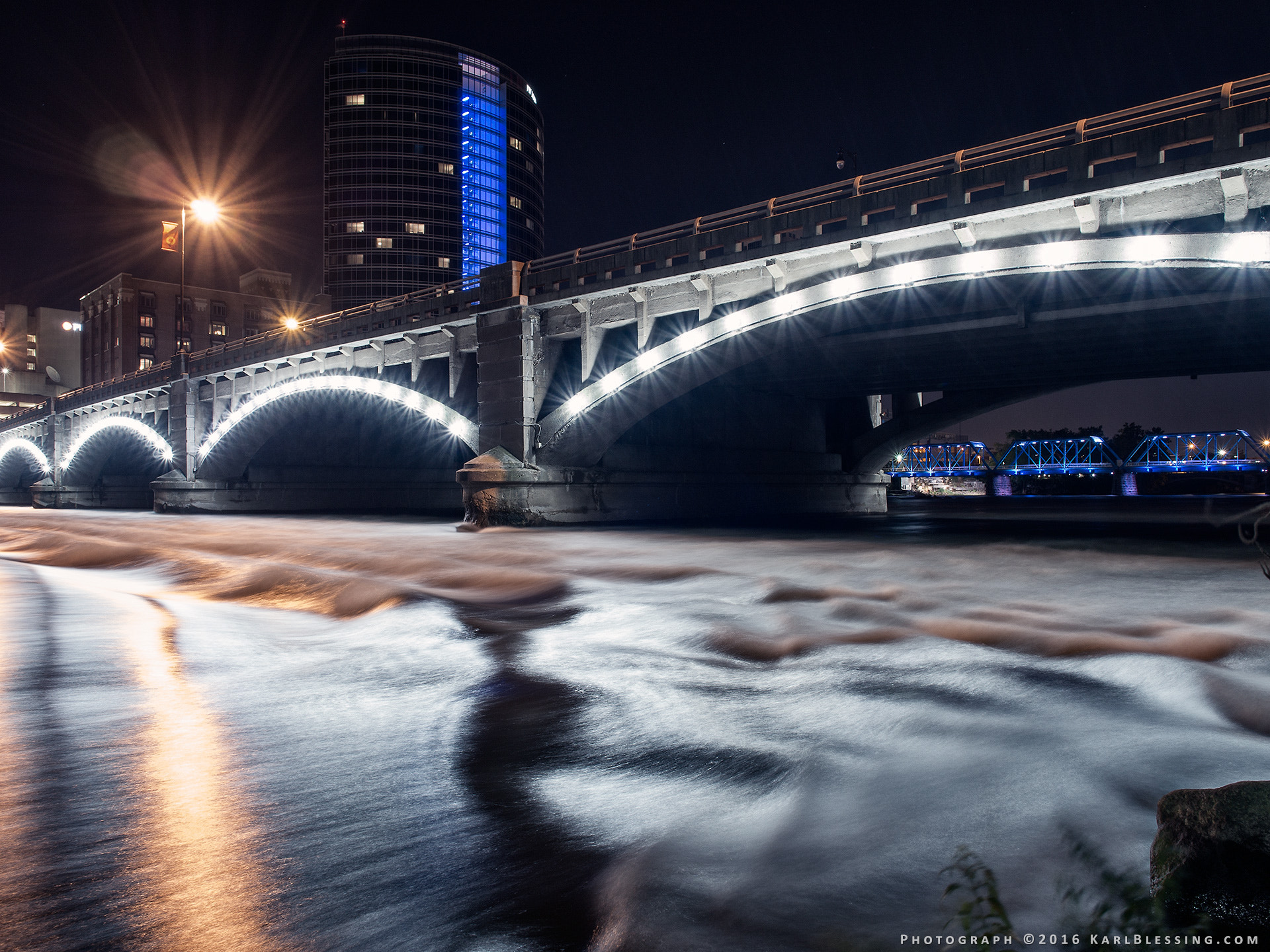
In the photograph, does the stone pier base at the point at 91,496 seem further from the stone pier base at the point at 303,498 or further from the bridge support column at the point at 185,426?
the bridge support column at the point at 185,426

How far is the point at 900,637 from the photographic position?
8.62 metres

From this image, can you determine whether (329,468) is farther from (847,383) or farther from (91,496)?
(847,383)

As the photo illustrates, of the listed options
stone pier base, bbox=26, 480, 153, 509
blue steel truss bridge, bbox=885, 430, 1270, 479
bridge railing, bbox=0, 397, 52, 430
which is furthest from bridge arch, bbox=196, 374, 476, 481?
blue steel truss bridge, bbox=885, 430, 1270, 479

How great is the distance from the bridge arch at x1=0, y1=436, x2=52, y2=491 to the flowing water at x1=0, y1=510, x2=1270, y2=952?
71.1 metres

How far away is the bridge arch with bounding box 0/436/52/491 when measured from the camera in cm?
6769

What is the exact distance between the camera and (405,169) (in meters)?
134

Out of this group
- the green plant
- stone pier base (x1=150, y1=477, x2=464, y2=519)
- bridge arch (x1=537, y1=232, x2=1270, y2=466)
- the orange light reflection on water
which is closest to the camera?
the green plant

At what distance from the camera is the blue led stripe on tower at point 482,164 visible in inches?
5384

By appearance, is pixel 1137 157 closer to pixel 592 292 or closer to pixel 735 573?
pixel 735 573

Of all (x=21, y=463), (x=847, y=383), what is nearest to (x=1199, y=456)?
(x=847, y=383)

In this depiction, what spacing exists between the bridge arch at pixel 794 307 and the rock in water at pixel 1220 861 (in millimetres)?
15455

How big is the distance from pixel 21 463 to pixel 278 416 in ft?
210

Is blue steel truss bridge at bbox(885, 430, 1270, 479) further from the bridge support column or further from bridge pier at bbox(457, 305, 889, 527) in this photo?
the bridge support column

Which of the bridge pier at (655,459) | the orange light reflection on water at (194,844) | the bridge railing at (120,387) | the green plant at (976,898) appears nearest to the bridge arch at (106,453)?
the bridge railing at (120,387)
